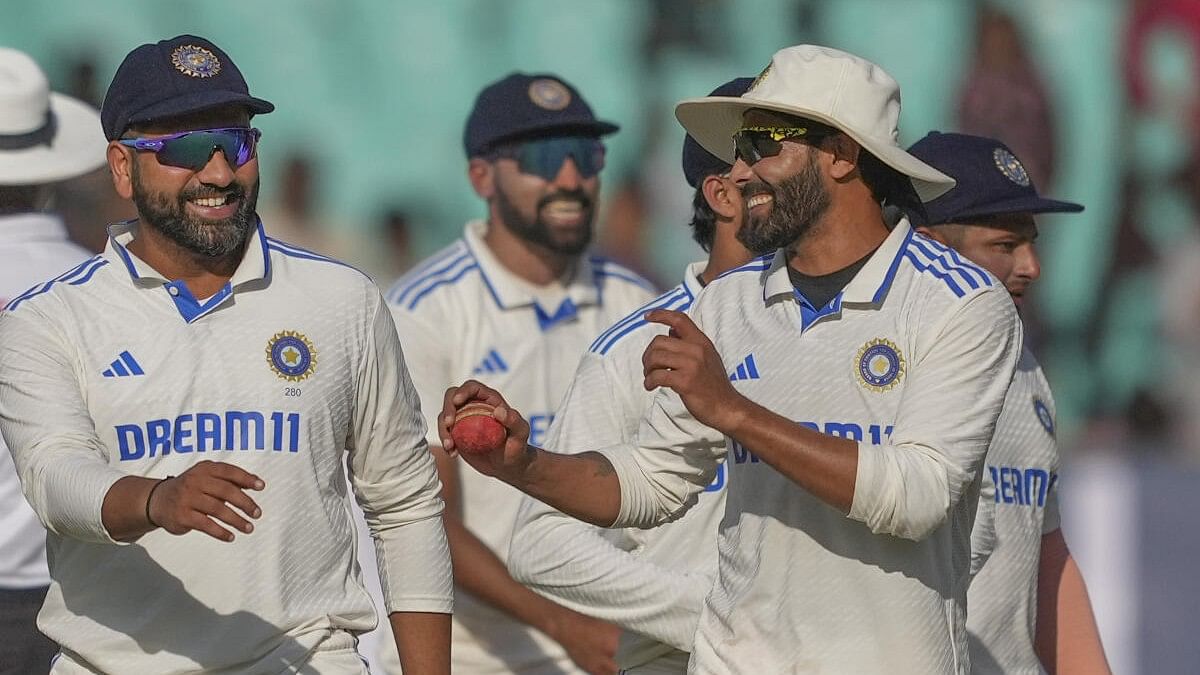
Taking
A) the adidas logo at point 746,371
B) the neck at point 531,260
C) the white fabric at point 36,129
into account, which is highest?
the adidas logo at point 746,371

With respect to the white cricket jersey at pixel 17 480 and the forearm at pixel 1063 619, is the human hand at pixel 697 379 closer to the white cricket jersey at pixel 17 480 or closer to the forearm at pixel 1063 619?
the forearm at pixel 1063 619

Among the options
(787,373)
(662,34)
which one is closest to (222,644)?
(787,373)

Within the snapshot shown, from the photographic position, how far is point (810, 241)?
4637 millimetres

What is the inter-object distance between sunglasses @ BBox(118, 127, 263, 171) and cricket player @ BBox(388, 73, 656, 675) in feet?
6.57

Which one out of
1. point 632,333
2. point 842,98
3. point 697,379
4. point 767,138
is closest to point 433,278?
point 632,333

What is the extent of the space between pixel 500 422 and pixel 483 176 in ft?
10.9

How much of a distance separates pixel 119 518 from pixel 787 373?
1.34 metres

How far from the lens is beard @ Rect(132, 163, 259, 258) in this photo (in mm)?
4883

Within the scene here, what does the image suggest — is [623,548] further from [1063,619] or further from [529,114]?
[529,114]

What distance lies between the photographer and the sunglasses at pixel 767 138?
462 cm

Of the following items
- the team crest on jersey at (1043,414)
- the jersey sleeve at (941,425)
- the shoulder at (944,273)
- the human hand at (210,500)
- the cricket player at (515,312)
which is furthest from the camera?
the cricket player at (515,312)

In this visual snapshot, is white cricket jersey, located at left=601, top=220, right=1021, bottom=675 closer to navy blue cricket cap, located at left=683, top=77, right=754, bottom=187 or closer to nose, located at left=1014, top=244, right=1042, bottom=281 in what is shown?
nose, located at left=1014, top=244, right=1042, bottom=281

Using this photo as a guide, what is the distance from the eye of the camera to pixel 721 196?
19.6 feet

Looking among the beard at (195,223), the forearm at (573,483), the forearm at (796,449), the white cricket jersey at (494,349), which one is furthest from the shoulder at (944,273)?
the white cricket jersey at (494,349)
